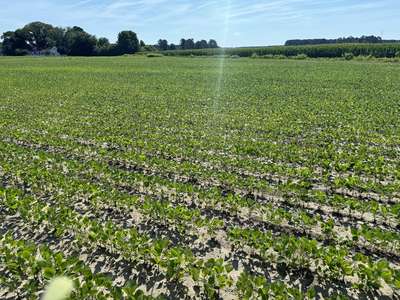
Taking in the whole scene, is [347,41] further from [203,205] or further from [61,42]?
[203,205]

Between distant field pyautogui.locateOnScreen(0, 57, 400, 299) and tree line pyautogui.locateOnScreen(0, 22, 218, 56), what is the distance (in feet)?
320

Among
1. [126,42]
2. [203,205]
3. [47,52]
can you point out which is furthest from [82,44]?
[203,205]

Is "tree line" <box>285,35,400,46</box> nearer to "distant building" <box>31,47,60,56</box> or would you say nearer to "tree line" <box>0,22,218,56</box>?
"tree line" <box>0,22,218,56</box>

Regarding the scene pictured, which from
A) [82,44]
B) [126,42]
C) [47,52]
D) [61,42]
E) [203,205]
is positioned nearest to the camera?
[203,205]

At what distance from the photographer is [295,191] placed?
6.91 m

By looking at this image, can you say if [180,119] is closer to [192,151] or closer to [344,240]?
[192,151]

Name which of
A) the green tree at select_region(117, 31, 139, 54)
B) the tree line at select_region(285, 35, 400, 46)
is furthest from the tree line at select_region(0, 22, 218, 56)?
the tree line at select_region(285, 35, 400, 46)

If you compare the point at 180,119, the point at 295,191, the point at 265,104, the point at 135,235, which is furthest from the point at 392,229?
the point at 265,104

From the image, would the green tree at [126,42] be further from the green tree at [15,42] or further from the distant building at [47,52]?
the green tree at [15,42]

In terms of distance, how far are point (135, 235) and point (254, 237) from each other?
174 cm

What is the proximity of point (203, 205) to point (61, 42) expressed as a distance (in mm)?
128349

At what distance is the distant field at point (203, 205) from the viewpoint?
4504 millimetres

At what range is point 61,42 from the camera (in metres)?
120

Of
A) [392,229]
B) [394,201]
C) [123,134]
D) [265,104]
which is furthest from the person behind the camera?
[265,104]
